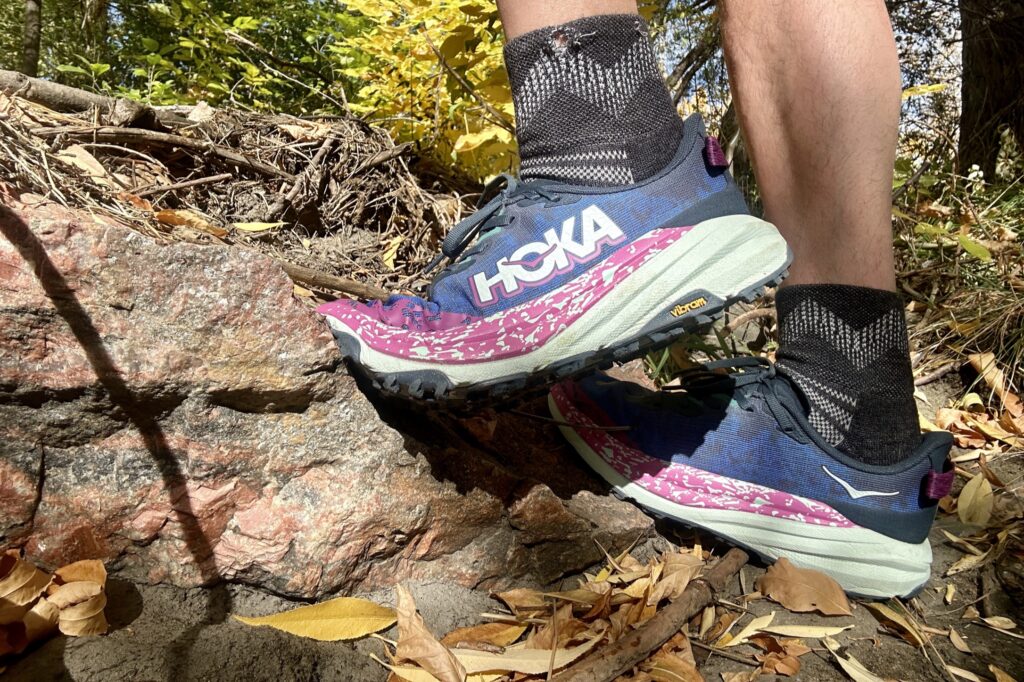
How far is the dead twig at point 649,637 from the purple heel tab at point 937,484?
41 cm

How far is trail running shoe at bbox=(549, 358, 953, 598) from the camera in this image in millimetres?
1329

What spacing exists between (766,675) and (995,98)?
3930mm

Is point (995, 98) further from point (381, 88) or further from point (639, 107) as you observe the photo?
point (639, 107)

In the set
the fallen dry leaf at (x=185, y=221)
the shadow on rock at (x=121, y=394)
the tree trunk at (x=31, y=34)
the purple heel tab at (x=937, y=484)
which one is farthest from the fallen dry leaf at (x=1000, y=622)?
the tree trunk at (x=31, y=34)

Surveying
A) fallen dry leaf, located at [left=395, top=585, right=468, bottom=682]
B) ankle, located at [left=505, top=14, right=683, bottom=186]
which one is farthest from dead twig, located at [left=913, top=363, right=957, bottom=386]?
fallen dry leaf, located at [left=395, top=585, right=468, bottom=682]

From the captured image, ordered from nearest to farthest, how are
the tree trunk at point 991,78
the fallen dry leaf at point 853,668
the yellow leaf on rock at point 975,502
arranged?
1. the fallen dry leaf at point 853,668
2. the yellow leaf on rock at point 975,502
3. the tree trunk at point 991,78

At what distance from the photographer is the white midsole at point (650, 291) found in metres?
1.14

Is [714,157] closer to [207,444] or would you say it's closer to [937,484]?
[937,484]

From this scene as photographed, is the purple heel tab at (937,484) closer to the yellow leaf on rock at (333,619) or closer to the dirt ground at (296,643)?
the dirt ground at (296,643)

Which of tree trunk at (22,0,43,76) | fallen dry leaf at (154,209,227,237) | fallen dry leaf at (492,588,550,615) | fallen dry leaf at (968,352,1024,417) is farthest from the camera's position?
tree trunk at (22,0,43,76)

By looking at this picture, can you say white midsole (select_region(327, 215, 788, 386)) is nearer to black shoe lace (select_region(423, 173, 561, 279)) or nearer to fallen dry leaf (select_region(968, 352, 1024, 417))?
black shoe lace (select_region(423, 173, 561, 279))

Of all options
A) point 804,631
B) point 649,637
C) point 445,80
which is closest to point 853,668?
point 804,631

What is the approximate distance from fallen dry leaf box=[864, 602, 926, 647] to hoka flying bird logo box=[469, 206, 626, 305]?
2.75 feet

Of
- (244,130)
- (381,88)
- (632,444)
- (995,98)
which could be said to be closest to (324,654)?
(632,444)
